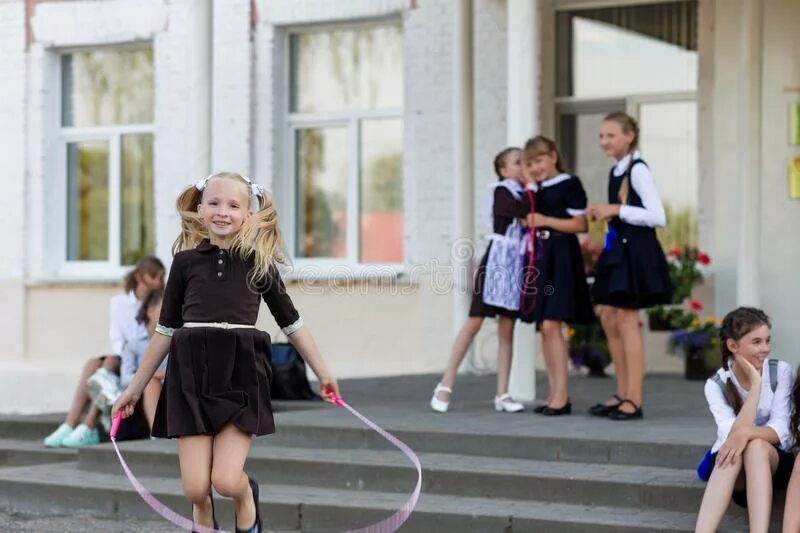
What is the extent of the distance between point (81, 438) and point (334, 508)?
293cm

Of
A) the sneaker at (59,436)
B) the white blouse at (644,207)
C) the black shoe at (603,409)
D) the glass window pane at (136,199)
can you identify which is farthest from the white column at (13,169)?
the white blouse at (644,207)

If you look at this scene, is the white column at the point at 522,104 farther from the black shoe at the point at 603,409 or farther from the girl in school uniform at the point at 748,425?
the girl in school uniform at the point at 748,425

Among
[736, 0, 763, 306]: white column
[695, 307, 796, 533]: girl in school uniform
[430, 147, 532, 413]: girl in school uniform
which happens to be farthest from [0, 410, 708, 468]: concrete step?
[736, 0, 763, 306]: white column

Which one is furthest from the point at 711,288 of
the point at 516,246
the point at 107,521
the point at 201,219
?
the point at 201,219

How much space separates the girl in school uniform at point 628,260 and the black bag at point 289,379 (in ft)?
8.31

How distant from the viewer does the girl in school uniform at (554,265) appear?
890 centimetres

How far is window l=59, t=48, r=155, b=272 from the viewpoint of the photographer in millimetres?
14703

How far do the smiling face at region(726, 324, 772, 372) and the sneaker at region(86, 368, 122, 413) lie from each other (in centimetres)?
470

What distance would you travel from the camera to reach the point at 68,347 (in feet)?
47.7

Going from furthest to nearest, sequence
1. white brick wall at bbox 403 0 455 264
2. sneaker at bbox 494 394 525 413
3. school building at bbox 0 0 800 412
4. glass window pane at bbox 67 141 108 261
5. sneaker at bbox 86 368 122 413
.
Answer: glass window pane at bbox 67 141 108 261, white brick wall at bbox 403 0 455 264, school building at bbox 0 0 800 412, sneaker at bbox 86 368 122 413, sneaker at bbox 494 394 525 413

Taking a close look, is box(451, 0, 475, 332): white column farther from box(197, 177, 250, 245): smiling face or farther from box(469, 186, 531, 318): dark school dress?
box(197, 177, 250, 245): smiling face

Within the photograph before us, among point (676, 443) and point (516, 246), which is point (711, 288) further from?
point (676, 443)

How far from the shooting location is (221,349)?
604 centimetres

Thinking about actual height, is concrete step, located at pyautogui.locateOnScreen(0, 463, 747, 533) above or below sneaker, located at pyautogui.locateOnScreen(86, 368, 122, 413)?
below
